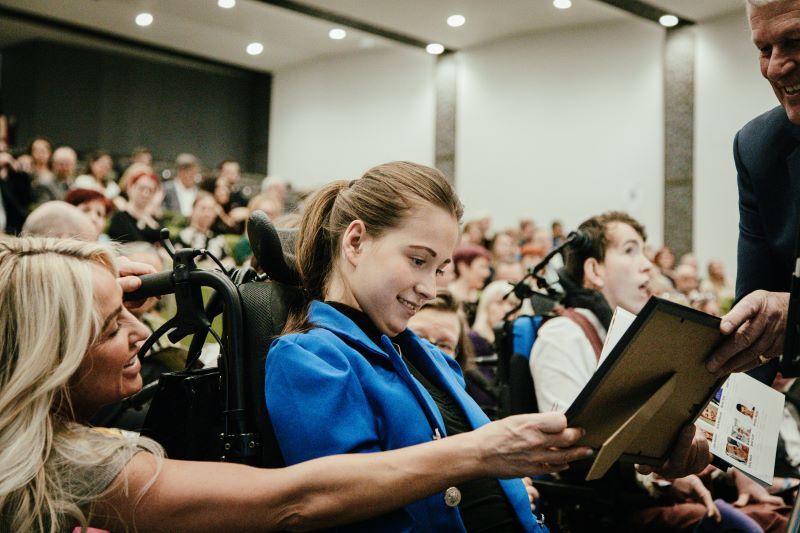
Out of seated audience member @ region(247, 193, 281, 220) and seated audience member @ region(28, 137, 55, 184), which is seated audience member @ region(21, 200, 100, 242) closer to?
seated audience member @ region(247, 193, 281, 220)

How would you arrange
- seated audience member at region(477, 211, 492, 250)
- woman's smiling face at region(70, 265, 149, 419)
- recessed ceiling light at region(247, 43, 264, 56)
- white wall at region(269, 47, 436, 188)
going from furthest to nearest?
recessed ceiling light at region(247, 43, 264, 56) < white wall at region(269, 47, 436, 188) < seated audience member at region(477, 211, 492, 250) < woman's smiling face at region(70, 265, 149, 419)

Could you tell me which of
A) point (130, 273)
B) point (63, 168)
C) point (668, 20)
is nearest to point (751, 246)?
point (130, 273)

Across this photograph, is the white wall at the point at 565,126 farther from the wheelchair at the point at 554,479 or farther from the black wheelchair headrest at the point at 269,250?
the black wheelchair headrest at the point at 269,250

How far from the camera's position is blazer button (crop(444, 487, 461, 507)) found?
1.51 m

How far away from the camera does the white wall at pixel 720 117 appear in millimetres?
9789

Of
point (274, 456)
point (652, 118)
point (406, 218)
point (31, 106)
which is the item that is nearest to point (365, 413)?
point (274, 456)

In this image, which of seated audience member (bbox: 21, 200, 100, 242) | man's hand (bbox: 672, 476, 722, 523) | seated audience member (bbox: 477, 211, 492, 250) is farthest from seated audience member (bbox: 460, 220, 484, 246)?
man's hand (bbox: 672, 476, 722, 523)

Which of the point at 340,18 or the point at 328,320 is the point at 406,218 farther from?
the point at 340,18

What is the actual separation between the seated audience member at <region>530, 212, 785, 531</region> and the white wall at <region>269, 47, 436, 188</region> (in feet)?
31.0

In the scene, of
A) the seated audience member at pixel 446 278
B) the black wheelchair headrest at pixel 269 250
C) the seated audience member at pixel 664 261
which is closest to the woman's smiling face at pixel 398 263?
the black wheelchair headrest at pixel 269 250

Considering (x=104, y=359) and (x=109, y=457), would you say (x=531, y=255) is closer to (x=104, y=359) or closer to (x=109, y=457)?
(x=104, y=359)

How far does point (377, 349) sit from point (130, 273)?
0.53 m

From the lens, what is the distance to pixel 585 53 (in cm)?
1107

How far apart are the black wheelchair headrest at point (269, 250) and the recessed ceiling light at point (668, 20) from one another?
939cm
